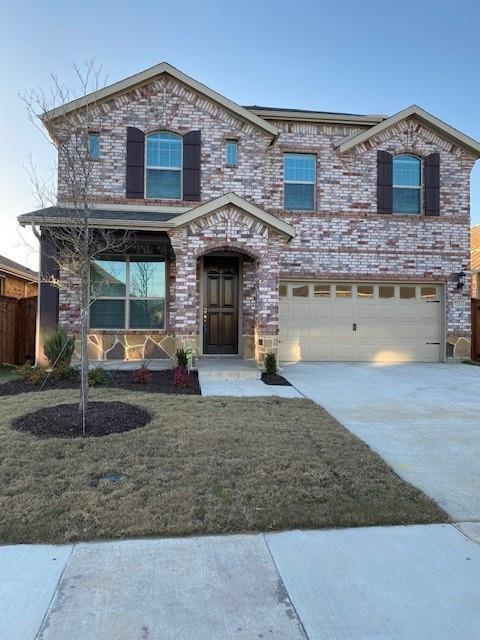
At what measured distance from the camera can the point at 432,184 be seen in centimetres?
1338

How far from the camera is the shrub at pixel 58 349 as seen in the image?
9180mm

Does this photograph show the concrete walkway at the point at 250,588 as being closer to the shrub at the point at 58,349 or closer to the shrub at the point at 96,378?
the shrub at the point at 96,378

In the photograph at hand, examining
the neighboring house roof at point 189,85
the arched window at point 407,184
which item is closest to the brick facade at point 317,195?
the neighboring house roof at point 189,85

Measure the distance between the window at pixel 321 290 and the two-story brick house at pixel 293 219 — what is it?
39 mm

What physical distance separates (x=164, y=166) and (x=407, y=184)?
22.5 ft

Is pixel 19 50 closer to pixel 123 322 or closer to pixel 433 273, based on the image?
pixel 123 322

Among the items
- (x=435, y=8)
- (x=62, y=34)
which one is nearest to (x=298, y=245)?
(x=435, y=8)

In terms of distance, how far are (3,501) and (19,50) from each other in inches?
354

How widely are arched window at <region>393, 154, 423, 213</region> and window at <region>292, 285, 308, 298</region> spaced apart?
11.2ft

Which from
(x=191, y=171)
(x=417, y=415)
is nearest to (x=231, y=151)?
(x=191, y=171)

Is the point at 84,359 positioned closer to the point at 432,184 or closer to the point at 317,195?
the point at 317,195

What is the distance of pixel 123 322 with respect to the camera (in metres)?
11.8

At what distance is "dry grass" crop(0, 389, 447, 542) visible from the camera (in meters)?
3.40

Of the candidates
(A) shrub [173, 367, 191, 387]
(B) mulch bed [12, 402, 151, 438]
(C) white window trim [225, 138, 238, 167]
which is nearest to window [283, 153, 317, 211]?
(C) white window trim [225, 138, 238, 167]
